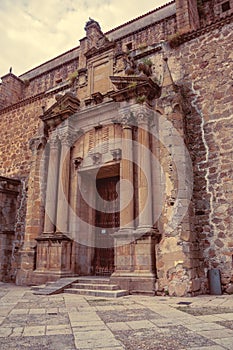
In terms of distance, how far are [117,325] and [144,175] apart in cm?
455

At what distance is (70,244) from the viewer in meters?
8.81

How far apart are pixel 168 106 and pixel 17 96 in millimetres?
10251

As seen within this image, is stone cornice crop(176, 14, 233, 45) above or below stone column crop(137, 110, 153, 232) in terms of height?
above

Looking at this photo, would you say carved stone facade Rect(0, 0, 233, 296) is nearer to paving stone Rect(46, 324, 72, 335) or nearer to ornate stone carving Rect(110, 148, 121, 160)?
ornate stone carving Rect(110, 148, 121, 160)

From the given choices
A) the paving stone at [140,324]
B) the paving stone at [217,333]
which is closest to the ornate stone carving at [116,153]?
the paving stone at [140,324]

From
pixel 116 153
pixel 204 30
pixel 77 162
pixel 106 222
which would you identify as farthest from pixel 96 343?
pixel 204 30

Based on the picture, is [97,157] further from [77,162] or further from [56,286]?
[56,286]

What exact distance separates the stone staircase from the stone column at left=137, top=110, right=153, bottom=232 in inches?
58.3

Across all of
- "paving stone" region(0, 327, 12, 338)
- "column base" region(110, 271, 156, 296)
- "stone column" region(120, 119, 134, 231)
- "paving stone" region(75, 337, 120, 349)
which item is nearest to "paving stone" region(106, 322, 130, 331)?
"paving stone" region(75, 337, 120, 349)

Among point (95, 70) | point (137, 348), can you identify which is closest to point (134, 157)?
point (95, 70)

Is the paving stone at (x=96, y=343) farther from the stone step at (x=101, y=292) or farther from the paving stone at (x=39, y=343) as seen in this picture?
the stone step at (x=101, y=292)

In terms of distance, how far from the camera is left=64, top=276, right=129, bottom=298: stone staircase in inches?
256

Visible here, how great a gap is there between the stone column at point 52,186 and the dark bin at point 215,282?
15.4ft

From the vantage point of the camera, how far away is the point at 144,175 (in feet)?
25.6
